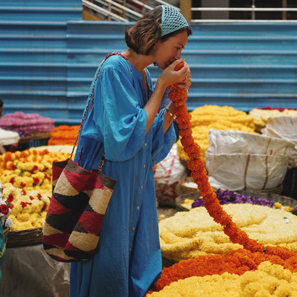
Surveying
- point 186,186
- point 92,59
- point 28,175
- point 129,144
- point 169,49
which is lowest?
point 186,186

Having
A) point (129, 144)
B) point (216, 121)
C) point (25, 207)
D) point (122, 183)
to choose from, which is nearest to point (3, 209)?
point (25, 207)

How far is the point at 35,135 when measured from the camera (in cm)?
623

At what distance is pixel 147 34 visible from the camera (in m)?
1.52

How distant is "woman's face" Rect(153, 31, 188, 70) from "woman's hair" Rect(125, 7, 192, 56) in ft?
0.06

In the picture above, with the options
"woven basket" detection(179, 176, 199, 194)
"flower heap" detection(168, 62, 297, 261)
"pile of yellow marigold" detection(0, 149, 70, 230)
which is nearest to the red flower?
"pile of yellow marigold" detection(0, 149, 70, 230)

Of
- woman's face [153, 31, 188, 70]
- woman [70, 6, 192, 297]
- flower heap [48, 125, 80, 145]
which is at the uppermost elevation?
woman's face [153, 31, 188, 70]

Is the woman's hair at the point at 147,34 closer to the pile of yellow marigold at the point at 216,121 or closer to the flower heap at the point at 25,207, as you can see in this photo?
the flower heap at the point at 25,207

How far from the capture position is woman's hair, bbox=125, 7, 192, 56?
1528mm

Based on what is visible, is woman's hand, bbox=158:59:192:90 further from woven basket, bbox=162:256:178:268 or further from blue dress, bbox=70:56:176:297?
woven basket, bbox=162:256:178:268

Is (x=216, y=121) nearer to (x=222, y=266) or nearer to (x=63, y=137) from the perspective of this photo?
(x=63, y=137)

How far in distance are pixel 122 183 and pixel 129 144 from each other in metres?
0.19

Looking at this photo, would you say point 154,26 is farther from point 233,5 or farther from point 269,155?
point 233,5

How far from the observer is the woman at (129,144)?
4.80ft

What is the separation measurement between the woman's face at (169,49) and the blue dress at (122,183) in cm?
12
